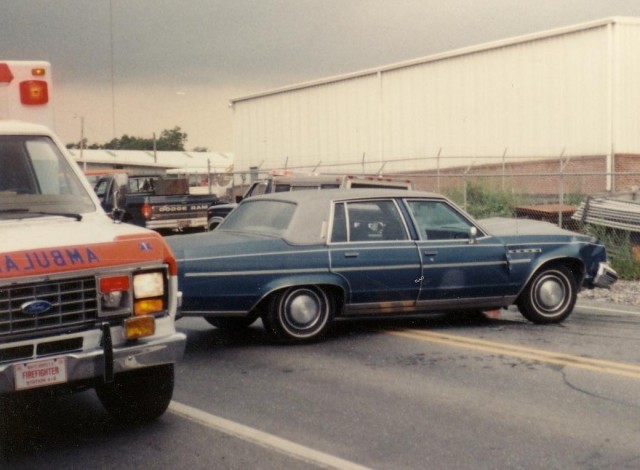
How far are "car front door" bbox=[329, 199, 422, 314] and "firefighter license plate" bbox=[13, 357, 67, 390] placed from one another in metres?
4.17

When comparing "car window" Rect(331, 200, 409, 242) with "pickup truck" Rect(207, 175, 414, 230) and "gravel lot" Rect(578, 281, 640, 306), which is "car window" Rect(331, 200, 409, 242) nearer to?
"pickup truck" Rect(207, 175, 414, 230)

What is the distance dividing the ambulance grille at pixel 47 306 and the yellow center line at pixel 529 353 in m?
4.32

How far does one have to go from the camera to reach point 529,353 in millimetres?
8359

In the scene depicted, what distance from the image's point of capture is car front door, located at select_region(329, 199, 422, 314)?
9109 mm

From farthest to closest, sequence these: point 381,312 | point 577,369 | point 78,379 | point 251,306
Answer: point 381,312 < point 251,306 < point 577,369 < point 78,379

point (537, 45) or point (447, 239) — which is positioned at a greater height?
point (537, 45)

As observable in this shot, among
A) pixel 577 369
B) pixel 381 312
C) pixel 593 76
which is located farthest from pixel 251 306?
pixel 593 76

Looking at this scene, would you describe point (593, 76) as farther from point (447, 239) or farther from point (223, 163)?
point (223, 163)

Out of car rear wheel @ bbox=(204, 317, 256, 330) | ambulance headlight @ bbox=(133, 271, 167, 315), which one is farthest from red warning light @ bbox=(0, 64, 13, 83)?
car rear wheel @ bbox=(204, 317, 256, 330)

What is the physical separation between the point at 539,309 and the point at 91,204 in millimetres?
5415

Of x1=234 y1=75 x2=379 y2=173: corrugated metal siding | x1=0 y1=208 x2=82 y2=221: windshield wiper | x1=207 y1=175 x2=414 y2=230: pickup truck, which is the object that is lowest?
x1=0 y1=208 x2=82 y2=221: windshield wiper

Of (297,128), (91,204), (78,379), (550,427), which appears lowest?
(550,427)

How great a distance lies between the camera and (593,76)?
29938mm

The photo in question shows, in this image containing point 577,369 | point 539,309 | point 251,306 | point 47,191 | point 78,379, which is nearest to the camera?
point 78,379
